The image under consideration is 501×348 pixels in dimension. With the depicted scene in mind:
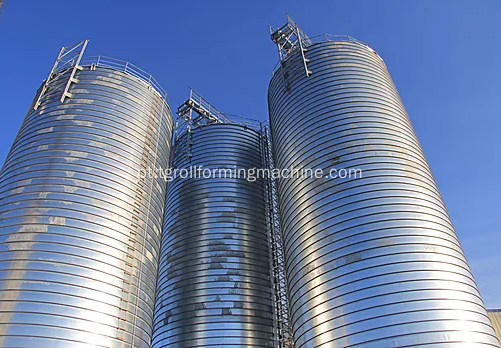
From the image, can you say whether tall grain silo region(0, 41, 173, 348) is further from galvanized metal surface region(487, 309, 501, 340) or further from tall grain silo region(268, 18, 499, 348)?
galvanized metal surface region(487, 309, 501, 340)

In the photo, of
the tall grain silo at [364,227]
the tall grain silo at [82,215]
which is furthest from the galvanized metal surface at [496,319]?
the tall grain silo at [82,215]

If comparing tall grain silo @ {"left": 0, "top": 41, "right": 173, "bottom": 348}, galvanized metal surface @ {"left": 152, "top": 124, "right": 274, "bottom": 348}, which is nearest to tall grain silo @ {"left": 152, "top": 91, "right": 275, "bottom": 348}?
galvanized metal surface @ {"left": 152, "top": 124, "right": 274, "bottom": 348}

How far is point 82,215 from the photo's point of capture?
13648mm

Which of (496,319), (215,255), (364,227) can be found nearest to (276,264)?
(215,255)

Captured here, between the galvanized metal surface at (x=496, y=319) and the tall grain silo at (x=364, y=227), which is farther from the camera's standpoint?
the galvanized metal surface at (x=496, y=319)

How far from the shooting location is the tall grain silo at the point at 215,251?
668 inches

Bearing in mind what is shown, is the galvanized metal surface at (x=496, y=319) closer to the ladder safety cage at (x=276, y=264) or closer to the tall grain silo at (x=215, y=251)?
the ladder safety cage at (x=276, y=264)

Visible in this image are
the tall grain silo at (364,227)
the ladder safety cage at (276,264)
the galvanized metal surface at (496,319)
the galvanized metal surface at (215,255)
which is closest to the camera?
the tall grain silo at (364,227)

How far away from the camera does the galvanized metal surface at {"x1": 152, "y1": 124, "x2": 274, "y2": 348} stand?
55.6ft

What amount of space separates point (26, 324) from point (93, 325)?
1854mm

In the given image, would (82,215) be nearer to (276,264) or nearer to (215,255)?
(215,255)

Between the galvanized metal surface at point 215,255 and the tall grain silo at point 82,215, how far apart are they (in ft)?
8.33

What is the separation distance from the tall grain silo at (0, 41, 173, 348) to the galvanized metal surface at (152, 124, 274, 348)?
2.54 m

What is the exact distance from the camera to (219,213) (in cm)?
1984
